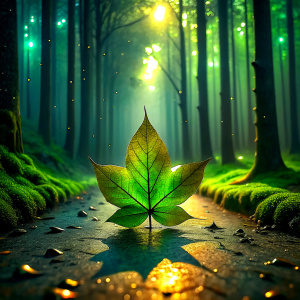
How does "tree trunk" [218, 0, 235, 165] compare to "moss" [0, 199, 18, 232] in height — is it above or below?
above

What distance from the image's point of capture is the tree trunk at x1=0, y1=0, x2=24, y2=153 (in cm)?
586

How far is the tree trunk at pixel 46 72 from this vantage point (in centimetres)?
1431

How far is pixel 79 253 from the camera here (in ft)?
6.91

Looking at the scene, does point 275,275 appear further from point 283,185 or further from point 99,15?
point 99,15

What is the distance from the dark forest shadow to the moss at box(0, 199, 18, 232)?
137cm

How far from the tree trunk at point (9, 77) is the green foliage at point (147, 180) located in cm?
442

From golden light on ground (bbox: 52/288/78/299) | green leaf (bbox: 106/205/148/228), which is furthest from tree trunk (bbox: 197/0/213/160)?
golden light on ground (bbox: 52/288/78/299)

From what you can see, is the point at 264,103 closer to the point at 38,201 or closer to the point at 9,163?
the point at 38,201

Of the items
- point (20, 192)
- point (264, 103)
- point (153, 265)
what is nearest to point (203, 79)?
point (264, 103)

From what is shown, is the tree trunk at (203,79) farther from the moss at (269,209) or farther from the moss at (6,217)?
the moss at (6,217)

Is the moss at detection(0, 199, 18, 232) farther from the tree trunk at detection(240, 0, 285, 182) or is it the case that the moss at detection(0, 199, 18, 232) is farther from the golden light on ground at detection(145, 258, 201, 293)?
the tree trunk at detection(240, 0, 285, 182)

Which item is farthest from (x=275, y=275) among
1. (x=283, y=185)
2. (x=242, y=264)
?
(x=283, y=185)

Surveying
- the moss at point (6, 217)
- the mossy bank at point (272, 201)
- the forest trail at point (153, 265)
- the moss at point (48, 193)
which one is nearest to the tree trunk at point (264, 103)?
the mossy bank at point (272, 201)

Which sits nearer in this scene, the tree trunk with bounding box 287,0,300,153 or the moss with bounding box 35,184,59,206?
the moss with bounding box 35,184,59,206
